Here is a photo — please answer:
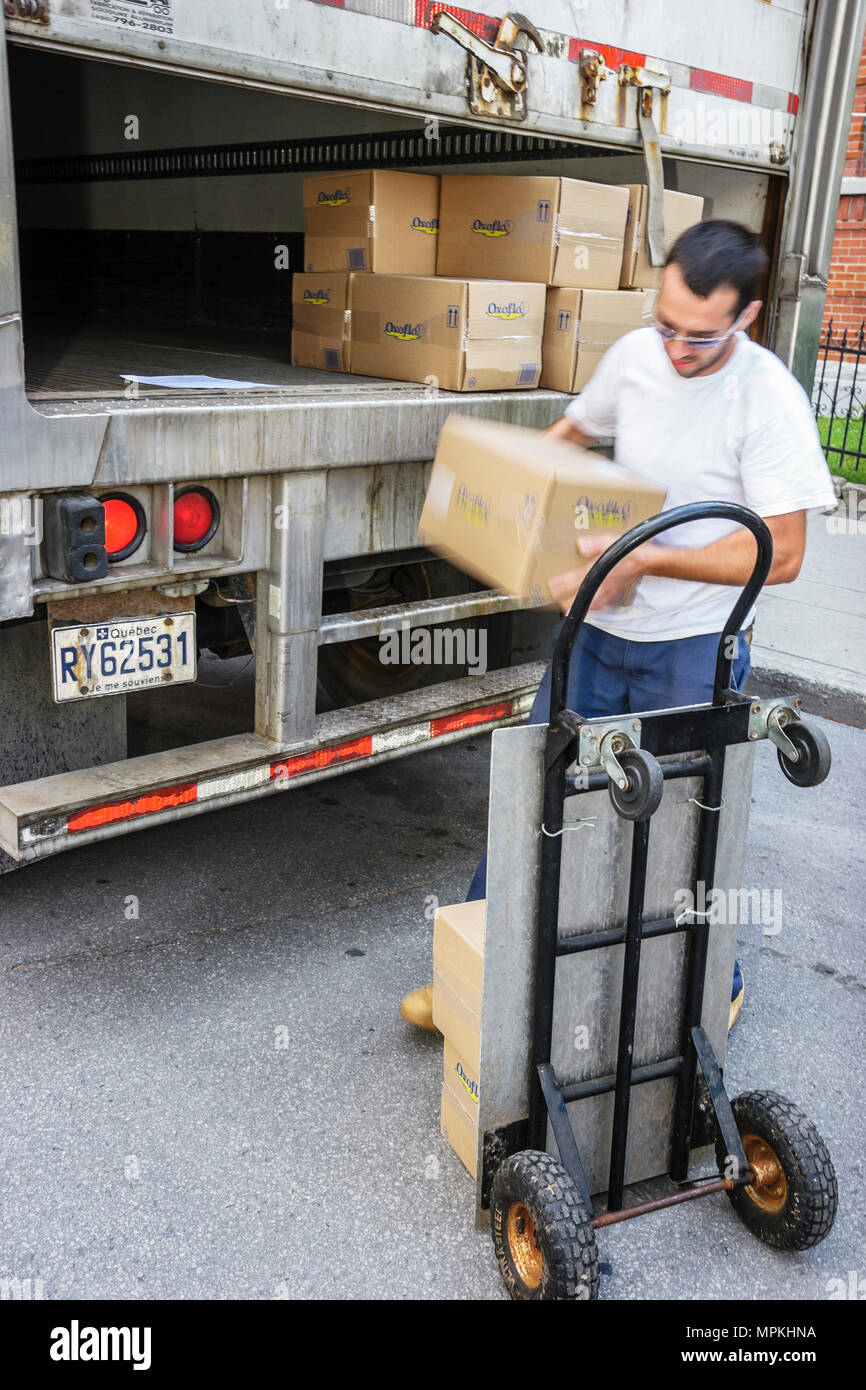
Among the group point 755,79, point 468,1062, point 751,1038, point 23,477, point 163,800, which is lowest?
point 751,1038

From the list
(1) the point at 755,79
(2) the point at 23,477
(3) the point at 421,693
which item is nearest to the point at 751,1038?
(3) the point at 421,693

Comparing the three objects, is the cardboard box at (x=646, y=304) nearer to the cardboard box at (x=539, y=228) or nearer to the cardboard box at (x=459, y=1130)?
the cardboard box at (x=539, y=228)

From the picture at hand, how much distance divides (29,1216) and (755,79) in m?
3.59

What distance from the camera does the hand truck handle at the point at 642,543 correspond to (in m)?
2.03

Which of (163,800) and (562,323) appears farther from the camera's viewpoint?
(562,323)

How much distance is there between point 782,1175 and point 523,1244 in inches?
20.0

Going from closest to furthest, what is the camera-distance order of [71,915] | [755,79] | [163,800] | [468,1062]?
[468,1062] → [163,800] → [71,915] → [755,79]

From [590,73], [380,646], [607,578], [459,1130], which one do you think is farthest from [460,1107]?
[590,73]

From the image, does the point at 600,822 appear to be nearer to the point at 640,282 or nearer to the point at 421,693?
the point at 421,693

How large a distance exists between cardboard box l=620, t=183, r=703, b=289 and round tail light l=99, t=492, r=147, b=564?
1.87m

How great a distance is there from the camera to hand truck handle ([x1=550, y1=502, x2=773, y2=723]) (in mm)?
2029

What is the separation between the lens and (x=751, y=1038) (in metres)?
3.05

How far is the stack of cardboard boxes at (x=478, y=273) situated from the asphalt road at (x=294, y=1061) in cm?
Result: 148

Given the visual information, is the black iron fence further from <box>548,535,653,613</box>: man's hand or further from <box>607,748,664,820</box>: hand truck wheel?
<box>607,748,664,820</box>: hand truck wheel
